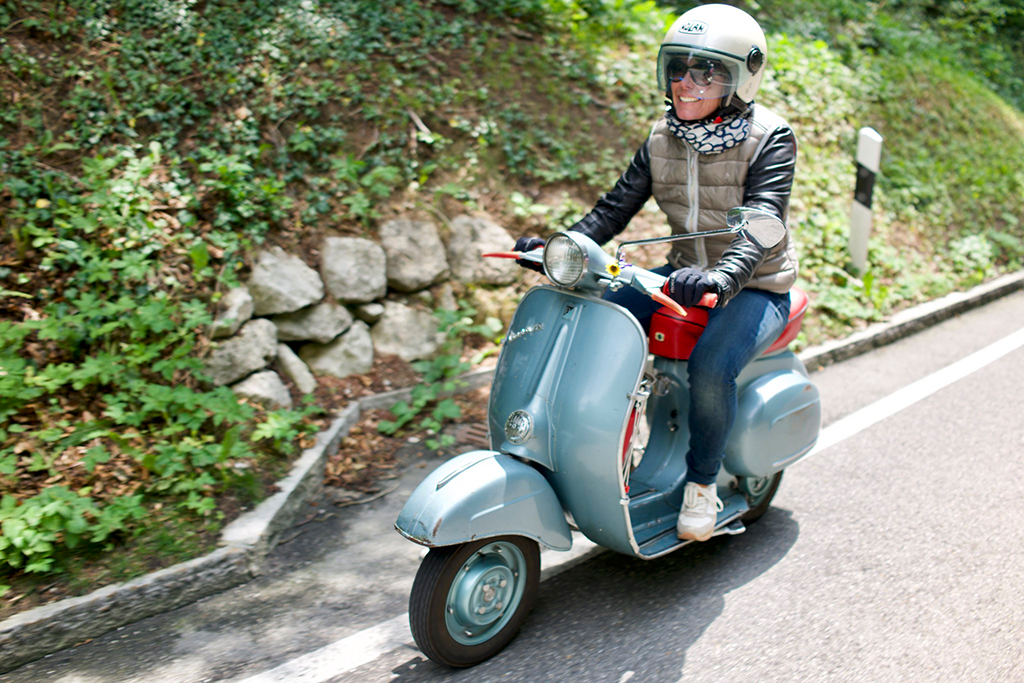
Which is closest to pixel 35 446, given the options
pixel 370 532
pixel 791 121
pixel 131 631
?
pixel 131 631

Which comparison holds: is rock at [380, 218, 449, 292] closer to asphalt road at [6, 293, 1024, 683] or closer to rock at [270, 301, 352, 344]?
rock at [270, 301, 352, 344]

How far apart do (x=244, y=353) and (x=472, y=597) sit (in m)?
2.23

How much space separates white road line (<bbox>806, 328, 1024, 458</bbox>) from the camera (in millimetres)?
4594

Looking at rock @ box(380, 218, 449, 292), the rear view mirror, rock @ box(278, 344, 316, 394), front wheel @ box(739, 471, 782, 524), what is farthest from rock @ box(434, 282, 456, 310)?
the rear view mirror

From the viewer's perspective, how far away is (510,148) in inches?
239

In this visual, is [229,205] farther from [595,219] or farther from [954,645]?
[954,645]

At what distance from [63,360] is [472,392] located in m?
2.19

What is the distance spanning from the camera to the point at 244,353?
4293 millimetres

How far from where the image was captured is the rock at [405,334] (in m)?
4.95

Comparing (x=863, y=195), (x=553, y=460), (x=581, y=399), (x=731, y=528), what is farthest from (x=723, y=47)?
(x=863, y=195)

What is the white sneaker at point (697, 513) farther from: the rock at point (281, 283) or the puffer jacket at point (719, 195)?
the rock at point (281, 283)

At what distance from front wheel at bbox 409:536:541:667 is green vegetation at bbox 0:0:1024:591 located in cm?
134

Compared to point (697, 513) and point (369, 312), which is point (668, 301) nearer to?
point (697, 513)

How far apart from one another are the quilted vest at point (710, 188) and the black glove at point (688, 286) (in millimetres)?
515
